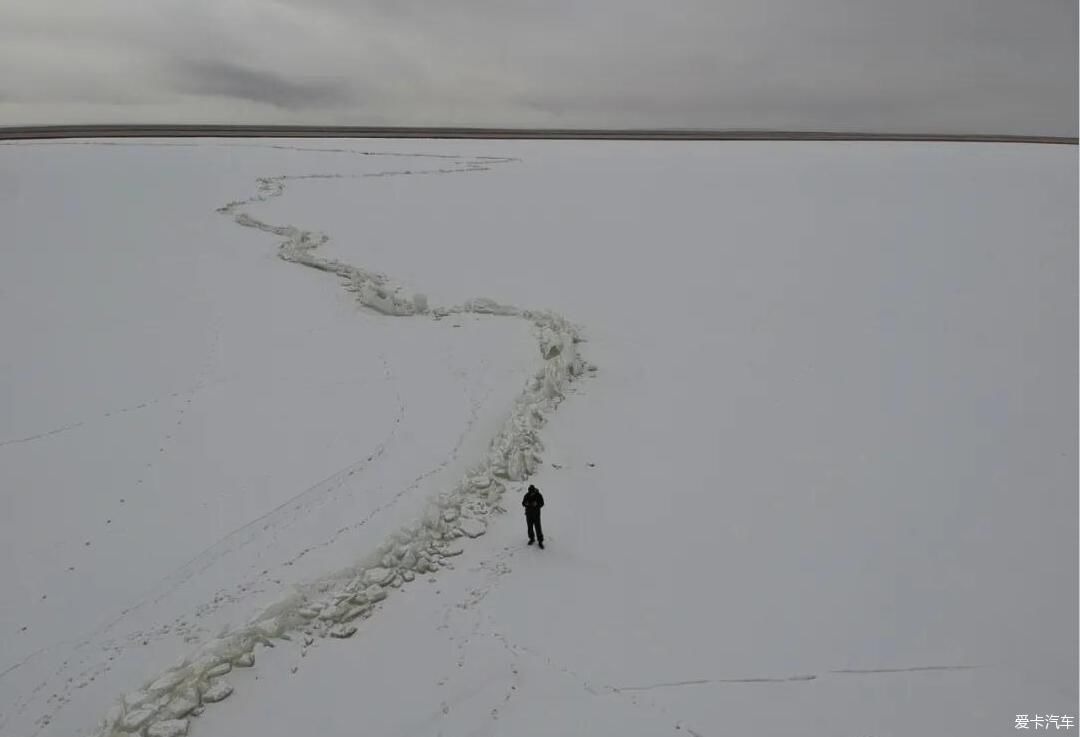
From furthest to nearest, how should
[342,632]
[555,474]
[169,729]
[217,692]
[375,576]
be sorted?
[555,474], [375,576], [342,632], [217,692], [169,729]

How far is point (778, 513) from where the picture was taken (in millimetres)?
8070

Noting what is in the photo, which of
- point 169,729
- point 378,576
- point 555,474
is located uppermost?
point 555,474

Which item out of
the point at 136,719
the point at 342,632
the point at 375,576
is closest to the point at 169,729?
the point at 136,719

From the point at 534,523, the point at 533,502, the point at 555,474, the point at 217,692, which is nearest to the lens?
the point at 217,692

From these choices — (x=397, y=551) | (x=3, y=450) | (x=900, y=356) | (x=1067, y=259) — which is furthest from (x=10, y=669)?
(x=1067, y=259)

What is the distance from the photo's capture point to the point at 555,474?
8836 millimetres

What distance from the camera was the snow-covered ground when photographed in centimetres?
556

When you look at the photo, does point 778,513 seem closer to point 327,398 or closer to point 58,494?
point 327,398

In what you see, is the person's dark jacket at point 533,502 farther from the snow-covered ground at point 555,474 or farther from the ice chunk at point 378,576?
the ice chunk at point 378,576

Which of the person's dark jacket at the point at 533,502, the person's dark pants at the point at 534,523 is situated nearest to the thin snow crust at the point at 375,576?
the person's dark pants at the point at 534,523

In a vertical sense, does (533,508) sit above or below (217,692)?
above

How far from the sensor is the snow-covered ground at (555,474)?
556 centimetres

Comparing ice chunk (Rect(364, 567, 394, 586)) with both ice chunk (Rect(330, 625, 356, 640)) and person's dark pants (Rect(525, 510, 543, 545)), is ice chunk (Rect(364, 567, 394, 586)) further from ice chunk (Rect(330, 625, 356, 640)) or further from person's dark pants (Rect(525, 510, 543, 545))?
person's dark pants (Rect(525, 510, 543, 545))

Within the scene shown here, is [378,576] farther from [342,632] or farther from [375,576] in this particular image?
[342,632]
